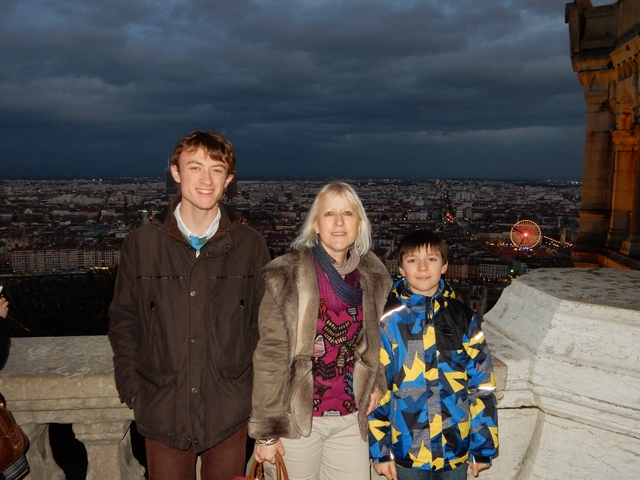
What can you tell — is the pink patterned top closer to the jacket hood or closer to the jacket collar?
the jacket hood

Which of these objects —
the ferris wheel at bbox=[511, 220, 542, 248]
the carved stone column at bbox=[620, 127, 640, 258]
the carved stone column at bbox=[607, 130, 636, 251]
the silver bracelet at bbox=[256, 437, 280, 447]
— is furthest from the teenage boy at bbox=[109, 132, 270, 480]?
the ferris wheel at bbox=[511, 220, 542, 248]

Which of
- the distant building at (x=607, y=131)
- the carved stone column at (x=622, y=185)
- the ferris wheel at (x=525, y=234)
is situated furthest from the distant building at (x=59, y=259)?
the ferris wheel at (x=525, y=234)

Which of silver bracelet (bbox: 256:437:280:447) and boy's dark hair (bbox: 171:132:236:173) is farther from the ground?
boy's dark hair (bbox: 171:132:236:173)

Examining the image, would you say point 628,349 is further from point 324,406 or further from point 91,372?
point 91,372

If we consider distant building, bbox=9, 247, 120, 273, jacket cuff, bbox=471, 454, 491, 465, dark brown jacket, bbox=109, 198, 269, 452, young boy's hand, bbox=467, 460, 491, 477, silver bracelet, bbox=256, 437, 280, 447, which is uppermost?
dark brown jacket, bbox=109, 198, 269, 452

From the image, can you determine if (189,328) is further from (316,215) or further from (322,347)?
(316,215)

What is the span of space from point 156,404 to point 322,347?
0.62 metres

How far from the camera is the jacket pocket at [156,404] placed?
1.76m

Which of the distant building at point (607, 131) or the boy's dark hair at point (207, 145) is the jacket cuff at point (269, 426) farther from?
the distant building at point (607, 131)

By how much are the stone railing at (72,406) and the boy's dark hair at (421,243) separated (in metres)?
1.19

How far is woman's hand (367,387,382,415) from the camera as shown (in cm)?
183

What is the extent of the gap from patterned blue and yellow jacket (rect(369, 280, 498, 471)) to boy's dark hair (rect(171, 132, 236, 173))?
0.94m

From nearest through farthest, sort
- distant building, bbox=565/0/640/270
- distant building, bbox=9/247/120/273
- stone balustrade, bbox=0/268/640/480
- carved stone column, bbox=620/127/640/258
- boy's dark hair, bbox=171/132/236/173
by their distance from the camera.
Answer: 1. stone balustrade, bbox=0/268/640/480
2. boy's dark hair, bbox=171/132/236/173
3. carved stone column, bbox=620/127/640/258
4. distant building, bbox=565/0/640/270
5. distant building, bbox=9/247/120/273

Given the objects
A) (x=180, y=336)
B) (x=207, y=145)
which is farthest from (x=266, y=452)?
(x=207, y=145)
